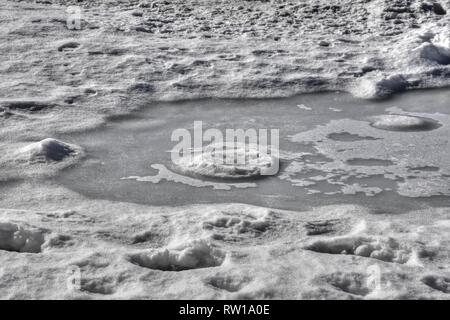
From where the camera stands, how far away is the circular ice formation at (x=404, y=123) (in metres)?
4.60

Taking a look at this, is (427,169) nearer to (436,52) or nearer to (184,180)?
(184,180)

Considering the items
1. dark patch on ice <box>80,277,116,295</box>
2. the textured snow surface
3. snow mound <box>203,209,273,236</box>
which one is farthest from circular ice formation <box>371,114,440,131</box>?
dark patch on ice <box>80,277,116,295</box>

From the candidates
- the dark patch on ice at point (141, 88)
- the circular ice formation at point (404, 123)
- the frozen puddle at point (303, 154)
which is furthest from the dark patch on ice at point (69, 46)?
the circular ice formation at point (404, 123)

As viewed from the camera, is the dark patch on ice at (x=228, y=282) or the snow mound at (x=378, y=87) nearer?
the dark patch on ice at (x=228, y=282)

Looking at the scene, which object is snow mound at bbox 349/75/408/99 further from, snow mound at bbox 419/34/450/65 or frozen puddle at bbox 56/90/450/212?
snow mound at bbox 419/34/450/65

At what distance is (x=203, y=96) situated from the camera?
523cm

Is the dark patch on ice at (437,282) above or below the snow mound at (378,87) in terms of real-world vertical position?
below

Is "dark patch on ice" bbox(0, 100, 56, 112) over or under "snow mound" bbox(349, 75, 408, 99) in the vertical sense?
under

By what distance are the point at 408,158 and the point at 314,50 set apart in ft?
7.64

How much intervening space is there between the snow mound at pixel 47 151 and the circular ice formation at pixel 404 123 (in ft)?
6.86

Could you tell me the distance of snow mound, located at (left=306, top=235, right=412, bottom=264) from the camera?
9.91ft

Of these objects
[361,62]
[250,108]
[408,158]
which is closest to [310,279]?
[408,158]

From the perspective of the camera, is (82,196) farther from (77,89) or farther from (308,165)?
(77,89)

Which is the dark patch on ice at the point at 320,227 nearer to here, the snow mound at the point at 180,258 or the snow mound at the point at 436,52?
the snow mound at the point at 180,258
